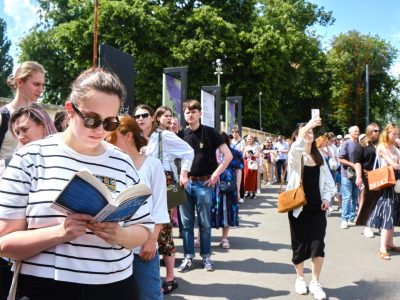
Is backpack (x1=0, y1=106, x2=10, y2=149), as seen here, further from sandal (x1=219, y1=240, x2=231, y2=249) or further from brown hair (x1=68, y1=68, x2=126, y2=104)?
sandal (x1=219, y1=240, x2=231, y2=249)

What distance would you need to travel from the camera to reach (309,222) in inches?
199

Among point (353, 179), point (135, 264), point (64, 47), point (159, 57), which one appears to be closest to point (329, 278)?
point (135, 264)

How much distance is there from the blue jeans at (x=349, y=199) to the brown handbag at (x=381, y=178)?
8.40ft

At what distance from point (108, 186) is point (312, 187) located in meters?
3.59

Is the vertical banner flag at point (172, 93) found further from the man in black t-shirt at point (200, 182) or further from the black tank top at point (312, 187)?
A: the black tank top at point (312, 187)

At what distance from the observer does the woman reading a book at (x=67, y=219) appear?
171cm

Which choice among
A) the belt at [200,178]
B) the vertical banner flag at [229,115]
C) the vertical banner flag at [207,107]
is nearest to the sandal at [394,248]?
the belt at [200,178]

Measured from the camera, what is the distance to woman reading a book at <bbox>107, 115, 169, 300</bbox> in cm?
308

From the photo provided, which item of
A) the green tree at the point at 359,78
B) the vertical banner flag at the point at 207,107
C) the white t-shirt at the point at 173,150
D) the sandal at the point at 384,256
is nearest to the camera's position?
the white t-shirt at the point at 173,150

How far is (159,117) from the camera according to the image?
5.75 metres

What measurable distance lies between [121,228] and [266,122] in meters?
35.1

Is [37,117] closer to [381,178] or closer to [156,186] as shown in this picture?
[156,186]

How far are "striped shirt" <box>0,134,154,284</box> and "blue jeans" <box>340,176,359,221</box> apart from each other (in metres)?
8.49

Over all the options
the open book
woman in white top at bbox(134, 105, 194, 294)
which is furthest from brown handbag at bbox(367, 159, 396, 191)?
the open book
